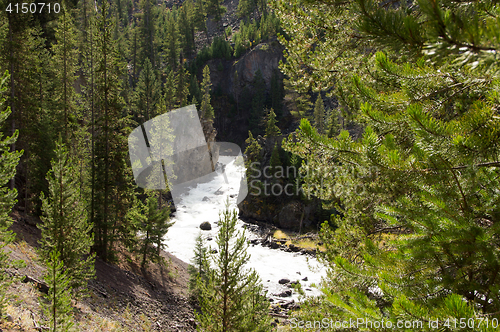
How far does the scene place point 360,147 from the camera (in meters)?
3.14

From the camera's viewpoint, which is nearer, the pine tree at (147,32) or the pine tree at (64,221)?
the pine tree at (64,221)

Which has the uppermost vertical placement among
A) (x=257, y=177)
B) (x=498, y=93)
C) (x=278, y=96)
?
(x=278, y=96)

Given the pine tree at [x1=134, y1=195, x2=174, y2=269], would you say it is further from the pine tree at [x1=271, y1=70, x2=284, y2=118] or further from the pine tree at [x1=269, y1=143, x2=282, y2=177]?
the pine tree at [x1=271, y1=70, x2=284, y2=118]

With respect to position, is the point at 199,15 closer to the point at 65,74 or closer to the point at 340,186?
the point at 65,74

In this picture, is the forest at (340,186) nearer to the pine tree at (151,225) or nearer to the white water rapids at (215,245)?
the pine tree at (151,225)

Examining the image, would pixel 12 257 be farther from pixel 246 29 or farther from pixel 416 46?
pixel 246 29

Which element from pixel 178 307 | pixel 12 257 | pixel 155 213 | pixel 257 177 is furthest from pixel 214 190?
pixel 12 257

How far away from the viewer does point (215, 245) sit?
29266mm

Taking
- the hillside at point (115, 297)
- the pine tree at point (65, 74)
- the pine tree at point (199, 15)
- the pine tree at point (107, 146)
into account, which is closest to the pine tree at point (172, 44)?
the pine tree at point (199, 15)

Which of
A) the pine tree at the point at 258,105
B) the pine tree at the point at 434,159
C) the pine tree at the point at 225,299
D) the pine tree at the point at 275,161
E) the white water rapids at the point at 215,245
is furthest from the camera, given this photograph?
the pine tree at the point at 258,105

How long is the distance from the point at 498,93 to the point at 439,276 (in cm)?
181

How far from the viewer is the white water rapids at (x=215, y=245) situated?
25016 mm

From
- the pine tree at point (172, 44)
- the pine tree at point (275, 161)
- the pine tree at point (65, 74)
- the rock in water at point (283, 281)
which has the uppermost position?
the pine tree at point (172, 44)

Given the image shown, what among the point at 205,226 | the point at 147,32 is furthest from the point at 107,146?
the point at 147,32
